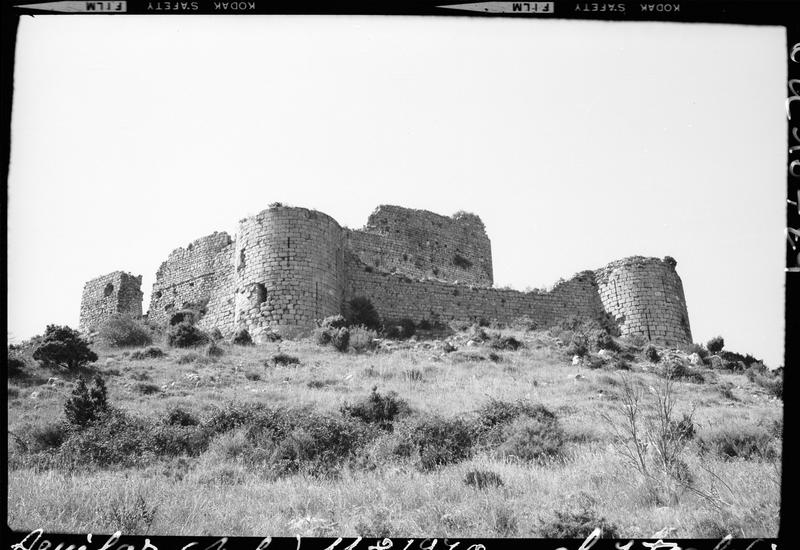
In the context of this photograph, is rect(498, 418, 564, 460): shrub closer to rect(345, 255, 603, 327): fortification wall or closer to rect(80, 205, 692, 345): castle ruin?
rect(80, 205, 692, 345): castle ruin

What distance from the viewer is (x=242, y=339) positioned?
16.7 metres

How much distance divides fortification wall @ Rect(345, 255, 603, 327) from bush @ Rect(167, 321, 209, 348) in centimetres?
490

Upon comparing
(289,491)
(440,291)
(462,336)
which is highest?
(440,291)

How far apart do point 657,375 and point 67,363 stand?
43.1 feet

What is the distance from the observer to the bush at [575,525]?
4859 millimetres

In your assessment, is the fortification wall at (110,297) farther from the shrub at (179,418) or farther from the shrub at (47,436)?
the shrub at (47,436)

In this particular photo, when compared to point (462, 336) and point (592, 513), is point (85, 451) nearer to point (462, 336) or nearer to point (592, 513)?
point (592, 513)

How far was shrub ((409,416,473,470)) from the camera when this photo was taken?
27.3 feet

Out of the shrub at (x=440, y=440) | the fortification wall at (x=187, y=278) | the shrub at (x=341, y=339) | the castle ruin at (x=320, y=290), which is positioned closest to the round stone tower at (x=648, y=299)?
the castle ruin at (x=320, y=290)

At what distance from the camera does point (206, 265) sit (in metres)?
21.8

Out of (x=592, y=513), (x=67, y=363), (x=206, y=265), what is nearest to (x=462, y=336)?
(x=206, y=265)

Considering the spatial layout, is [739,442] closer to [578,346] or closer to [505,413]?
[505,413]

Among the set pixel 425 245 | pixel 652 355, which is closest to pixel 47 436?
pixel 652 355

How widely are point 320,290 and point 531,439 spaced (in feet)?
34.4
